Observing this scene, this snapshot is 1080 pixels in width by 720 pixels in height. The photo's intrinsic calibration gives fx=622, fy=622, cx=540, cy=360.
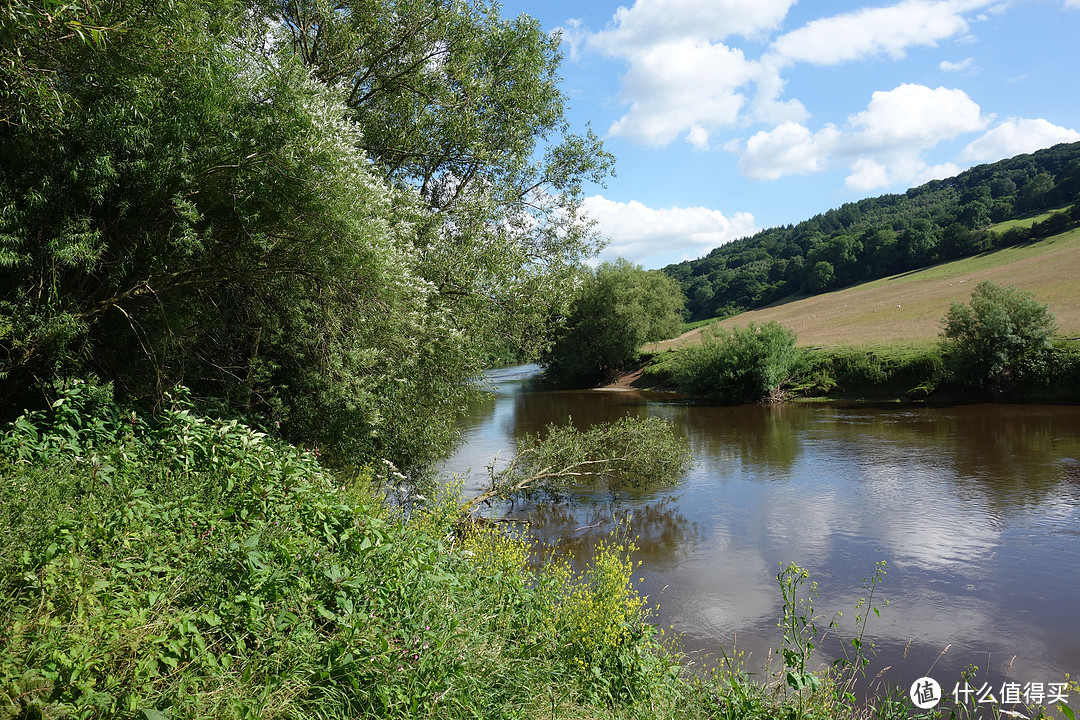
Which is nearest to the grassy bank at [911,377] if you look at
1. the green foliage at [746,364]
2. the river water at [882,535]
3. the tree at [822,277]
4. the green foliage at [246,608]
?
the green foliage at [746,364]

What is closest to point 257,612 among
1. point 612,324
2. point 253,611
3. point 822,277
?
point 253,611

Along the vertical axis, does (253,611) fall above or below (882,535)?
above

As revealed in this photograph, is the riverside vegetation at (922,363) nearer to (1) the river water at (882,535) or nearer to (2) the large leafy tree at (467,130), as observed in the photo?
(1) the river water at (882,535)

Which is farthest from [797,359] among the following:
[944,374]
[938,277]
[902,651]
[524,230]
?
[938,277]

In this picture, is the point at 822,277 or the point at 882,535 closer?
the point at 882,535

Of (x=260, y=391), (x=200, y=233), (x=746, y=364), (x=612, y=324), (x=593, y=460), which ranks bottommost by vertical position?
(x=593, y=460)

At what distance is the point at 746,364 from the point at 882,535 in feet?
77.8

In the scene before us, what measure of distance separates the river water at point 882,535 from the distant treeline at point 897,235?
44.0 metres

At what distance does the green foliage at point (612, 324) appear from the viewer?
1956 inches

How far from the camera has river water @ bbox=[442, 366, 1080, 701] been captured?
8.79 metres

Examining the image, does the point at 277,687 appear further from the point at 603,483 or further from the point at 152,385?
the point at 603,483

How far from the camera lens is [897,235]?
89812mm

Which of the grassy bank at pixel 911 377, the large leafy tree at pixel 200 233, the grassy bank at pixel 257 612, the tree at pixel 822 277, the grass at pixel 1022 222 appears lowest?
the grassy bank at pixel 911 377

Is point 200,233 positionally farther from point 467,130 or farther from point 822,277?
point 822,277
